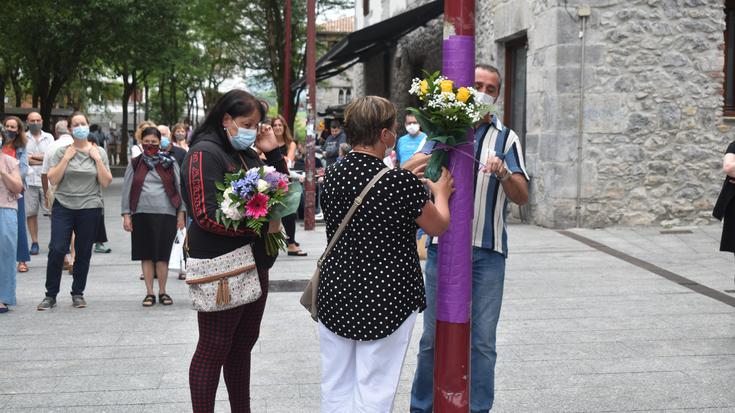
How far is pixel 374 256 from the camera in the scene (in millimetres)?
3508

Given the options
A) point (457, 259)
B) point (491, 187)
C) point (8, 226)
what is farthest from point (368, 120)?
point (8, 226)

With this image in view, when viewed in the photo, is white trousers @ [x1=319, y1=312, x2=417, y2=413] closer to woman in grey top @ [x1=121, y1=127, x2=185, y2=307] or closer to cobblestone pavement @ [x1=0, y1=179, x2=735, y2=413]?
cobblestone pavement @ [x1=0, y1=179, x2=735, y2=413]

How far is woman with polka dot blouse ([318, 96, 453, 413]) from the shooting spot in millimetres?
3459

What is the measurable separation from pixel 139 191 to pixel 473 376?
188 inches

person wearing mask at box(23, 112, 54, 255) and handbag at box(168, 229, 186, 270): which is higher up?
person wearing mask at box(23, 112, 54, 255)

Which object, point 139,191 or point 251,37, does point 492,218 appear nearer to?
point 139,191

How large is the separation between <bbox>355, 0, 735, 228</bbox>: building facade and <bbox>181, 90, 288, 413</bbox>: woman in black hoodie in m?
9.24

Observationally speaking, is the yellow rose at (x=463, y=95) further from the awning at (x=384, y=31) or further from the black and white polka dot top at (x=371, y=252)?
the awning at (x=384, y=31)

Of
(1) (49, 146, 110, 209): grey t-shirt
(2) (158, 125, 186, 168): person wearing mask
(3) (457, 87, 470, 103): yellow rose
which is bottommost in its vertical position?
(1) (49, 146, 110, 209): grey t-shirt

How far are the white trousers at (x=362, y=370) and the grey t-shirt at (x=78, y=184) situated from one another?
4886 mm

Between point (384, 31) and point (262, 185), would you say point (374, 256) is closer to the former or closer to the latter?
point (262, 185)

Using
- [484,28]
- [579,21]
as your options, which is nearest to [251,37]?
[484,28]

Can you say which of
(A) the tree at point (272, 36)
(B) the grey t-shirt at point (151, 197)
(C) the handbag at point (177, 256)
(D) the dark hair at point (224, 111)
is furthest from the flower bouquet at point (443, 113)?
(A) the tree at point (272, 36)

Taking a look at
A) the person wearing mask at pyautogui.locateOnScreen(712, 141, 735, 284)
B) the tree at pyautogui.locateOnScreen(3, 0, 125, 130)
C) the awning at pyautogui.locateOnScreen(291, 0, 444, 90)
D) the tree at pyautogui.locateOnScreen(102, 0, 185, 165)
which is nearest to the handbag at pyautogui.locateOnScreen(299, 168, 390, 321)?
the person wearing mask at pyautogui.locateOnScreen(712, 141, 735, 284)
